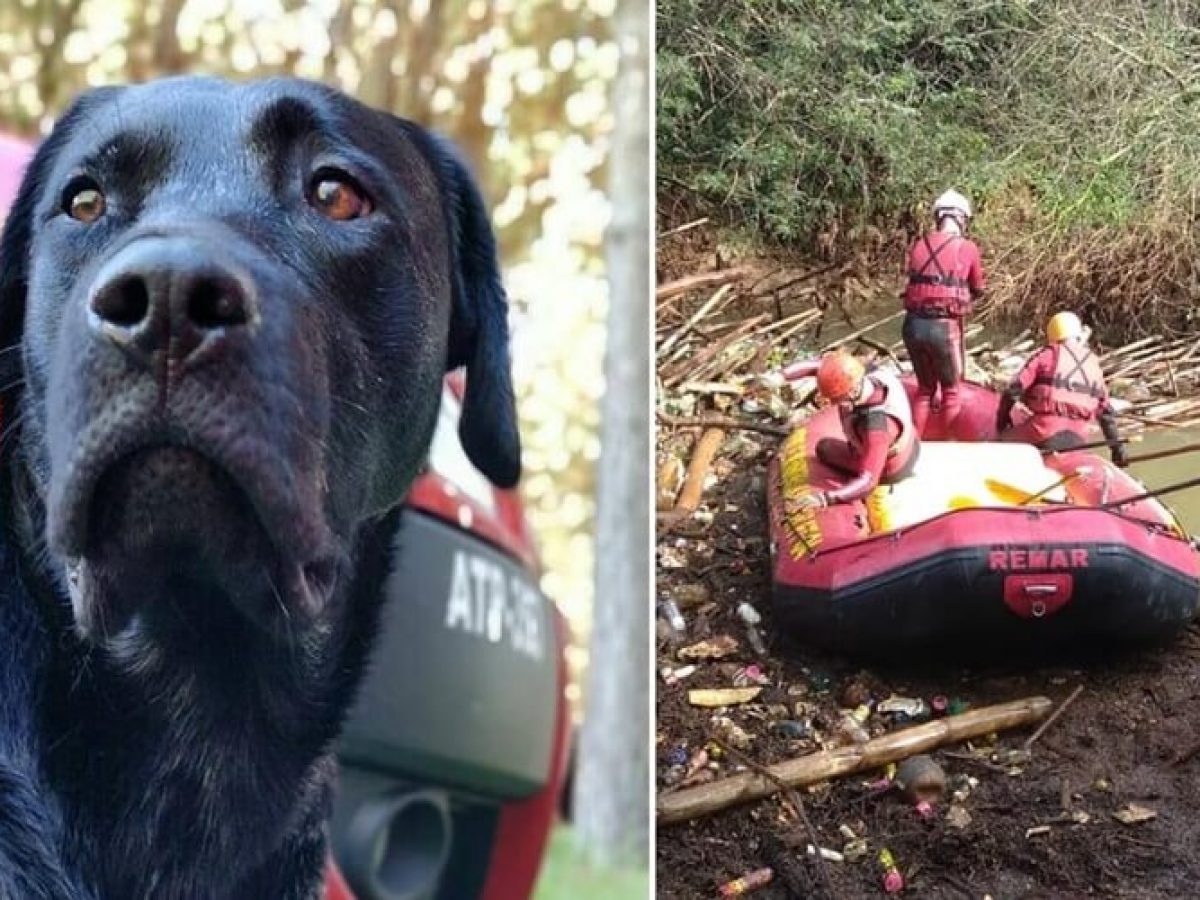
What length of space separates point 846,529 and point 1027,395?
438mm

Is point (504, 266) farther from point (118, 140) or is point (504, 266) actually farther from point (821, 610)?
point (821, 610)

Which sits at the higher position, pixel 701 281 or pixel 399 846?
pixel 701 281

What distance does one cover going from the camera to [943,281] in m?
2.53

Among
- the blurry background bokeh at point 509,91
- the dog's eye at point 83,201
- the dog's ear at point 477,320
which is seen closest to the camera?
the dog's eye at point 83,201

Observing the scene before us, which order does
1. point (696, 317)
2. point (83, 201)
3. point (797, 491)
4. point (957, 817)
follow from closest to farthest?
1. point (83, 201)
2. point (957, 817)
3. point (797, 491)
4. point (696, 317)

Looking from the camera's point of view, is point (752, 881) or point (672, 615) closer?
point (752, 881)

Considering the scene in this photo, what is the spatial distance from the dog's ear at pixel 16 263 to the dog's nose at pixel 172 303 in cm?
34

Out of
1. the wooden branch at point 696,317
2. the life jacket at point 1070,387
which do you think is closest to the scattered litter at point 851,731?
the life jacket at point 1070,387

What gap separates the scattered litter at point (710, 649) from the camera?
251 centimetres

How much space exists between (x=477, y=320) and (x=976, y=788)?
4.14ft

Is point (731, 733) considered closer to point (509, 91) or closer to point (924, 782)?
point (924, 782)

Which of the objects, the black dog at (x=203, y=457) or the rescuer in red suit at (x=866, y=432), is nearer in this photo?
the black dog at (x=203, y=457)

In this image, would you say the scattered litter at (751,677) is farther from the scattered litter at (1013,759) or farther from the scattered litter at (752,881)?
the scattered litter at (1013,759)

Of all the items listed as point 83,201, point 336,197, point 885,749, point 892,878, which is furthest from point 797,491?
point 83,201
